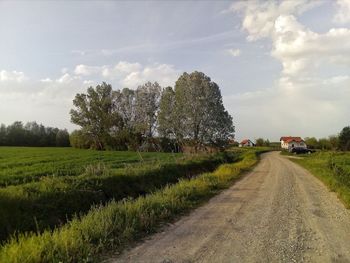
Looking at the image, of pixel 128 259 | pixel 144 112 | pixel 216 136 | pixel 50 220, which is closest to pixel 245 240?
pixel 128 259

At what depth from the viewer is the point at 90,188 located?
17859 millimetres

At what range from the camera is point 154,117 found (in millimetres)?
76188

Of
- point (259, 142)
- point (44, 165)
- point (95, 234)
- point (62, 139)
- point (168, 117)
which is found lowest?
point (95, 234)

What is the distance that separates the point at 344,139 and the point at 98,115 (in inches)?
2226

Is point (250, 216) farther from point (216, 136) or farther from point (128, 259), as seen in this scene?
point (216, 136)

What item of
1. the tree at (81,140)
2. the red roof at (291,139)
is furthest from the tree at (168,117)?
the red roof at (291,139)

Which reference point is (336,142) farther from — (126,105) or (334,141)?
(126,105)

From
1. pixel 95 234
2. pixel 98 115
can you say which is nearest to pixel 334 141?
pixel 98 115

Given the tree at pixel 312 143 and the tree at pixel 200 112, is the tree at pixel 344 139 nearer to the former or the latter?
the tree at pixel 312 143

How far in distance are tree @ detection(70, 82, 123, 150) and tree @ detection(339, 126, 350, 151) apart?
169 ft

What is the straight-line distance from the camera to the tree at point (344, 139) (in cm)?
9594

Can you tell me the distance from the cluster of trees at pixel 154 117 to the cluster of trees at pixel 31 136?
12.8m

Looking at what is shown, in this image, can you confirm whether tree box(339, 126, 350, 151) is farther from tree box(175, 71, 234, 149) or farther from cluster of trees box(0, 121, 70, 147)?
cluster of trees box(0, 121, 70, 147)

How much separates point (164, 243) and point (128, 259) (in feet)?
4.14
